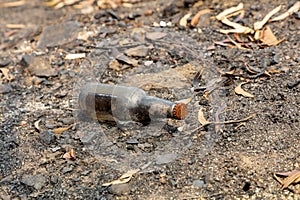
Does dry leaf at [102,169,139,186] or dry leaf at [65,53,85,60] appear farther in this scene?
dry leaf at [65,53,85,60]

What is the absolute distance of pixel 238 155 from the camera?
9.46 ft

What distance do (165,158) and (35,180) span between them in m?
0.69

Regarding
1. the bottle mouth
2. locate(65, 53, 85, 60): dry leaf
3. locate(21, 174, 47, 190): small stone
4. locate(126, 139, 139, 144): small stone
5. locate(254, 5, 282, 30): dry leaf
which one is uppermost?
locate(254, 5, 282, 30): dry leaf

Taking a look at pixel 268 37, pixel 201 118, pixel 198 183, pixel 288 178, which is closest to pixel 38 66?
pixel 201 118

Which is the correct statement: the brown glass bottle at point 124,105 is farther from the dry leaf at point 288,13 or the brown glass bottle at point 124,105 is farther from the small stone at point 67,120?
the dry leaf at point 288,13

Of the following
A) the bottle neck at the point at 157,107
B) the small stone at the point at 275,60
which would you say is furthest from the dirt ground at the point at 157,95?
the bottle neck at the point at 157,107

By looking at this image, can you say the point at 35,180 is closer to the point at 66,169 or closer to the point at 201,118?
the point at 66,169

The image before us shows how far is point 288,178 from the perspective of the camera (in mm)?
2707

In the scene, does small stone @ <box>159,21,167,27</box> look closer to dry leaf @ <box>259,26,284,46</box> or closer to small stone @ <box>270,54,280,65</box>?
dry leaf @ <box>259,26,284,46</box>

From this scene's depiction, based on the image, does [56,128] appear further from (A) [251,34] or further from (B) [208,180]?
(A) [251,34]

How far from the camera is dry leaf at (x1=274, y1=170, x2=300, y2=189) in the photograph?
269 centimetres

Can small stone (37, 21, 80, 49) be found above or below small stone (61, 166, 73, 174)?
above

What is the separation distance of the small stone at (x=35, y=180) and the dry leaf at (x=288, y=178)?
1.18 m

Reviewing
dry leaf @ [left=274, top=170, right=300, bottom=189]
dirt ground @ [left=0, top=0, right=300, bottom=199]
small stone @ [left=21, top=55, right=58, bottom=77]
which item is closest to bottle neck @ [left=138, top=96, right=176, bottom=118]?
dirt ground @ [left=0, top=0, right=300, bottom=199]
